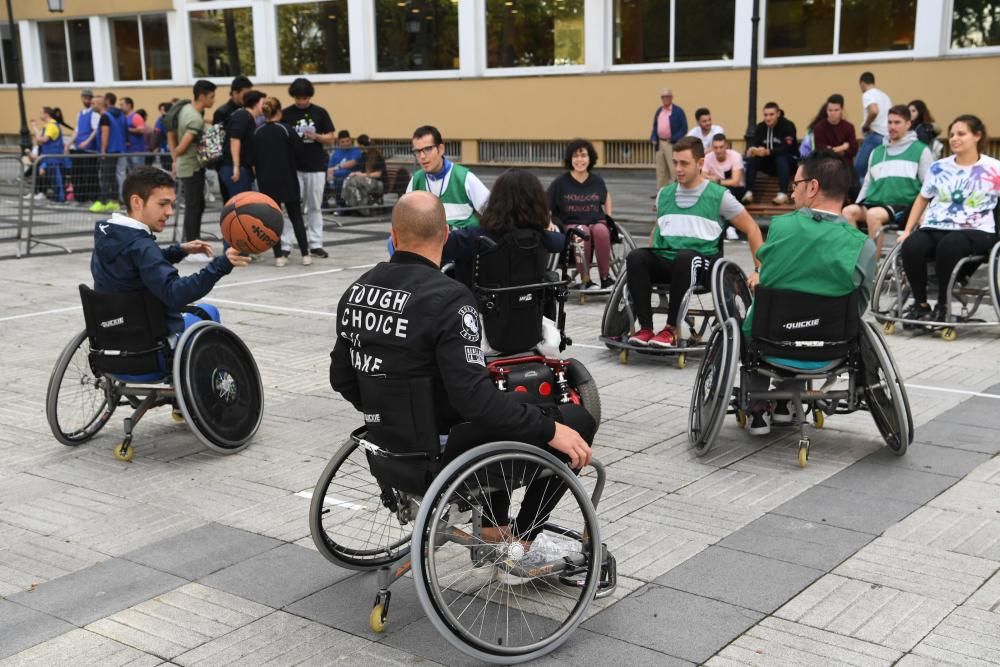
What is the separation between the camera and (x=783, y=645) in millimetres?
3707

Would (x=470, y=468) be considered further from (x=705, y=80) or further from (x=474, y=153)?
(x=474, y=153)

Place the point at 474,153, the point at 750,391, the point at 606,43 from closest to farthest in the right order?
the point at 750,391 → the point at 606,43 → the point at 474,153

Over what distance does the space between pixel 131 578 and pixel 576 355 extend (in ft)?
14.4

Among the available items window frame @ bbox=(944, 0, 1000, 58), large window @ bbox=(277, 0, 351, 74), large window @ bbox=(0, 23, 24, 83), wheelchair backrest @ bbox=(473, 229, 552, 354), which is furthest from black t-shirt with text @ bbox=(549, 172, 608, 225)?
large window @ bbox=(0, 23, 24, 83)

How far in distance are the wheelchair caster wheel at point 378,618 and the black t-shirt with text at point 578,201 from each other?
21.4 ft

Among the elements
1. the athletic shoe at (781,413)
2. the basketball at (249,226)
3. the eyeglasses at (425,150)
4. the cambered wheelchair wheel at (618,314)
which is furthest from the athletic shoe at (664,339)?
the basketball at (249,226)

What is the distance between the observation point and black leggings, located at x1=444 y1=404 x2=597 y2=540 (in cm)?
361

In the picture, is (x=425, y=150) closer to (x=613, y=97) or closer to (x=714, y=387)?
(x=714, y=387)

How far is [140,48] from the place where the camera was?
94.2ft

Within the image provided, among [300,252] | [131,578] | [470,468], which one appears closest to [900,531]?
[470,468]

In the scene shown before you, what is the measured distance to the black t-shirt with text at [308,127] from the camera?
12930 mm

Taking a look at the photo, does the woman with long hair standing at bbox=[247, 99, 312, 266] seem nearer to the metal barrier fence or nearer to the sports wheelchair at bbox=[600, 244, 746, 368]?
the metal barrier fence

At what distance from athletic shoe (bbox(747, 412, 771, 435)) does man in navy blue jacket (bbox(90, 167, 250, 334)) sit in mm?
2782

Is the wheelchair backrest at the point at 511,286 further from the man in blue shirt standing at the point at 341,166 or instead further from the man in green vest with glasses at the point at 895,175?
the man in blue shirt standing at the point at 341,166
